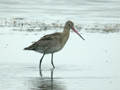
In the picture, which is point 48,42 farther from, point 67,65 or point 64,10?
point 64,10

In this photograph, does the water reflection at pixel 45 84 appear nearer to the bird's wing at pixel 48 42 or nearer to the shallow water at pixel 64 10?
the bird's wing at pixel 48 42

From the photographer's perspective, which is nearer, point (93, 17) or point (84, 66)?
point (84, 66)

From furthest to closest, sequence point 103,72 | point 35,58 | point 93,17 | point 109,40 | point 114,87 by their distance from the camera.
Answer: point 93,17 < point 109,40 < point 35,58 < point 103,72 < point 114,87

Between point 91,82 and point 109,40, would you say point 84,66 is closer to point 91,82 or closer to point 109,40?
point 91,82

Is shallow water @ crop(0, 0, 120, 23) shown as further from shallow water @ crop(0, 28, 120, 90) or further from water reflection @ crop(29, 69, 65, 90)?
water reflection @ crop(29, 69, 65, 90)

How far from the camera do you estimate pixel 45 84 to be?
10.3 metres

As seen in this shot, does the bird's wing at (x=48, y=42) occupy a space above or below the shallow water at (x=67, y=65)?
above

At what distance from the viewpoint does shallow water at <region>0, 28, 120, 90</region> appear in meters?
10.3

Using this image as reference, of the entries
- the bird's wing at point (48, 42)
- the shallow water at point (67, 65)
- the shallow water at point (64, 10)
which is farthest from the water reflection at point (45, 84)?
the shallow water at point (64, 10)

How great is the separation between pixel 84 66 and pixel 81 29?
6.91 metres

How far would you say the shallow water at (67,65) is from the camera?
1027cm

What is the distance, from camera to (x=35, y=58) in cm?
1373

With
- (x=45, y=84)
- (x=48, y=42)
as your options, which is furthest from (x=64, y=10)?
(x=45, y=84)

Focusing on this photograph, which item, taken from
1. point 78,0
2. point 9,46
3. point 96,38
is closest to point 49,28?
point 96,38
